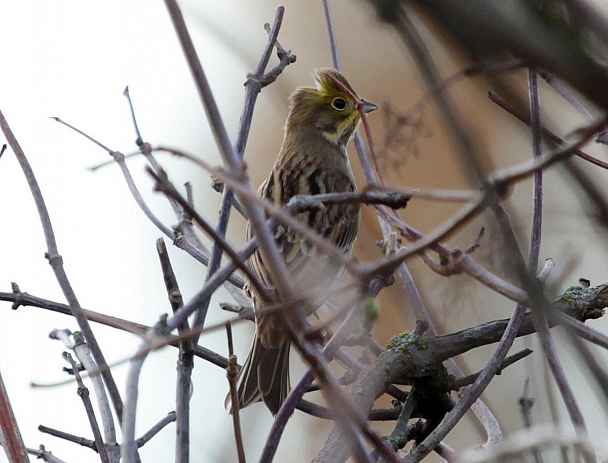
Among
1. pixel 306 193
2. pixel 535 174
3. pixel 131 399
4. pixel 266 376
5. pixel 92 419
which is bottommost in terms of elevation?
pixel 131 399

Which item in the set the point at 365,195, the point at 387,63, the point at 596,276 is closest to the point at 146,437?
the point at 365,195

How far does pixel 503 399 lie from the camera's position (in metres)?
5.82

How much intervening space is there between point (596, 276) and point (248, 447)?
2.32m

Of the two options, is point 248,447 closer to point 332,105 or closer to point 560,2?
point 332,105

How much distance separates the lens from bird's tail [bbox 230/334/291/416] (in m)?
3.10

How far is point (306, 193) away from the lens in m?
3.95

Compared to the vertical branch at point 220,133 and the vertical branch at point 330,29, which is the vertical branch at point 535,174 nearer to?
the vertical branch at point 220,133

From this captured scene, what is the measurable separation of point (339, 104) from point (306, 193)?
0.67 m

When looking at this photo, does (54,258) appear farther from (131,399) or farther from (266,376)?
(266,376)

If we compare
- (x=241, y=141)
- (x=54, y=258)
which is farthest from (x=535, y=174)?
(x=54, y=258)

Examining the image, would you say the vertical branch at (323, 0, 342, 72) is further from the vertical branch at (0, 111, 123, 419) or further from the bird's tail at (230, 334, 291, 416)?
the bird's tail at (230, 334, 291, 416)

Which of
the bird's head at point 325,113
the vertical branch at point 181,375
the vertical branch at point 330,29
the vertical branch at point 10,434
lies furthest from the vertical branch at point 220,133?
the bird's head at point 325,113

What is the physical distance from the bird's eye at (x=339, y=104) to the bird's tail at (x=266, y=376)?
1.60 meters

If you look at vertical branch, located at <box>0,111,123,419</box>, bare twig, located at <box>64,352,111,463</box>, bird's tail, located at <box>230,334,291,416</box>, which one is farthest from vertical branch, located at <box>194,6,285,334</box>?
bird's tail, located at <box>230,334,291,416</box>
